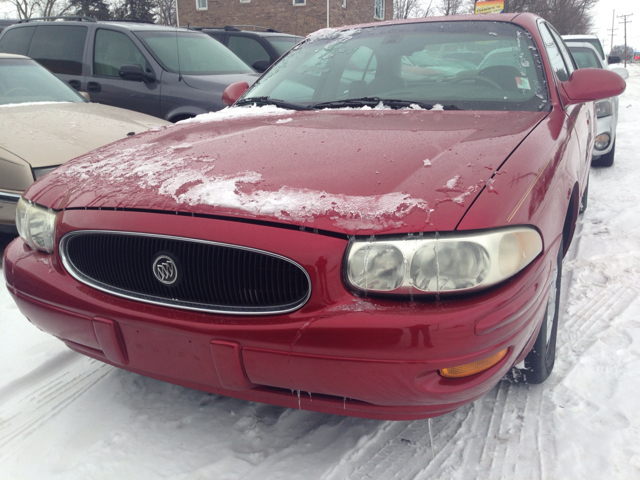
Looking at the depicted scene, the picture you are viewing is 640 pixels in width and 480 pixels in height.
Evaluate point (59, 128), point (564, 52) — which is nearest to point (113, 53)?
point (59, 128)

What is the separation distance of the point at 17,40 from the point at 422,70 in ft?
20.6

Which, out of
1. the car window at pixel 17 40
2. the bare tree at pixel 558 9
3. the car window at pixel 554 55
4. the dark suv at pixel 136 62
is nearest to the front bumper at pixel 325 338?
the car window at pixel 554 55

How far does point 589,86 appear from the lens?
8.35ft

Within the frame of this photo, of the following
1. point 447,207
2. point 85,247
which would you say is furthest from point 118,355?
point 447,207

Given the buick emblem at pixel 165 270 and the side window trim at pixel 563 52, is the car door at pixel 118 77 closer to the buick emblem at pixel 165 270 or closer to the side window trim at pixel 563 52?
the side window trim at pixel 563 52

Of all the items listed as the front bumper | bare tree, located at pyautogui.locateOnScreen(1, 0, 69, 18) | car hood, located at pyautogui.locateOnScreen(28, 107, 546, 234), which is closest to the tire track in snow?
the front bumper

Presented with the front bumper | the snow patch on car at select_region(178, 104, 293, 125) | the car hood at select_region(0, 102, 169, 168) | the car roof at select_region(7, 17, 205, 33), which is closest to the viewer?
the front bumper

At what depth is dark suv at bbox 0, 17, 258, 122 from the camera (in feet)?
19.0

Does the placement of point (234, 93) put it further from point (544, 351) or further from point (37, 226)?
point (544, 351)

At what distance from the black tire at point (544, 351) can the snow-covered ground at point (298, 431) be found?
0.08m

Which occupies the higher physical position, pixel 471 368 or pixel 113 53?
pixel 113 53

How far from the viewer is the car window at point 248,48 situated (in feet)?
30.0

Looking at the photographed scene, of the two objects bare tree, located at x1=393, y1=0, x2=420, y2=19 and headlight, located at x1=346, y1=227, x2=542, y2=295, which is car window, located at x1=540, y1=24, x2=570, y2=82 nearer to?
headlight, located at x1=346, y1=227, x2=542, y2=295

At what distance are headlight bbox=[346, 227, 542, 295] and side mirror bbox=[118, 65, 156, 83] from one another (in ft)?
16.7
